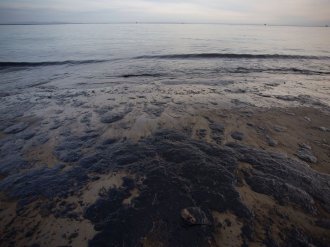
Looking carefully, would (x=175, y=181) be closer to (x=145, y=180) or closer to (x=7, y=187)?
(x=145, y=180)

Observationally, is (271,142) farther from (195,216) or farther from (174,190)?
(195,216)

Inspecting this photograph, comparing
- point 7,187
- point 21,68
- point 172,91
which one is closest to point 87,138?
point 7,187

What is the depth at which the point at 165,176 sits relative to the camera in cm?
327

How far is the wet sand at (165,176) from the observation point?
244cm

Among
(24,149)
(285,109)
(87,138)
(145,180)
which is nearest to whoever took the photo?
(145,180)

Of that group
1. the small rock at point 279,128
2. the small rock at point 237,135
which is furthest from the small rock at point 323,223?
the small rock at point 279,128

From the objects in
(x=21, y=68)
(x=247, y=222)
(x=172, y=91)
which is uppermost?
(x=247, y=222)

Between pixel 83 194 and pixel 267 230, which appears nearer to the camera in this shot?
pixel 267 230

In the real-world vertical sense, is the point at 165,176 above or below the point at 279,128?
above

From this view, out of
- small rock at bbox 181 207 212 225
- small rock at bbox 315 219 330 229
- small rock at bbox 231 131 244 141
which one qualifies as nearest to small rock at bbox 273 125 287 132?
small rock at bbox 231 131 244 141

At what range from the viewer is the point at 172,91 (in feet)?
25.5

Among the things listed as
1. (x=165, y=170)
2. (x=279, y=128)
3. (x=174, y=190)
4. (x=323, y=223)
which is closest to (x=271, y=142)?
(x=279, y=128)

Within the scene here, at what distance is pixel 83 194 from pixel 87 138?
1653mm

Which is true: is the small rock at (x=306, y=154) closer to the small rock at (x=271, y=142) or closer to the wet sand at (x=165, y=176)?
the wet sand at (x=165, y=176)
